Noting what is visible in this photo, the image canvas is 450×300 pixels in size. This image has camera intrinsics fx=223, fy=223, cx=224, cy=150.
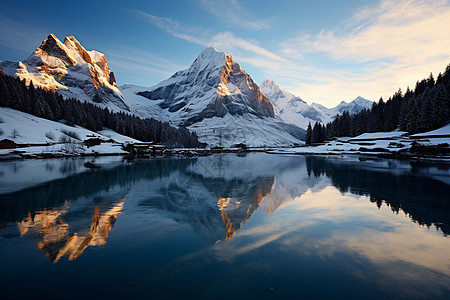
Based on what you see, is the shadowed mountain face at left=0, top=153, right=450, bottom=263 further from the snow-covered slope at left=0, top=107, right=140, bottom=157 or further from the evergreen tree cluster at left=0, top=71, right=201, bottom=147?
the evergreen tree cluster at left=0, top=71, right=201, bottom=147

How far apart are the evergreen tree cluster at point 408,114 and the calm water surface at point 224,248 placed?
74.3m

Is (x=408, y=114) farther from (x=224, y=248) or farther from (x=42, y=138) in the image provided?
(x=42, y=138)

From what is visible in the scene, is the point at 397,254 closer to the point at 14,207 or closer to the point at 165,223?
the point at 165,223

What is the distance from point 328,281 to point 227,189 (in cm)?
1316

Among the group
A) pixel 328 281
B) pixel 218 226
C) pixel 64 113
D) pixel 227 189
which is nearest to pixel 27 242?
pixel 218 226

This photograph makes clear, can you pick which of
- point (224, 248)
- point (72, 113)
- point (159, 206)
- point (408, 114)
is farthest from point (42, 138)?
point (408, 114)

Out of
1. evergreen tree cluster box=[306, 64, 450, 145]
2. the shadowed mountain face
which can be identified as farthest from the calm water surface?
evergreen tree cluster box=[306, 64, 450, 145]

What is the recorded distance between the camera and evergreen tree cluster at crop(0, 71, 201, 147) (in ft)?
289

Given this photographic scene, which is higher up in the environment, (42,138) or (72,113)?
(72,113)

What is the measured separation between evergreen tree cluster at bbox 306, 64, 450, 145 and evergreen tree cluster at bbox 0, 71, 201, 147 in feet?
310

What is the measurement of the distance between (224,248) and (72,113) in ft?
399

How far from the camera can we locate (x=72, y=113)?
104250mm

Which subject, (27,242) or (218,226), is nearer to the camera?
(27,242)

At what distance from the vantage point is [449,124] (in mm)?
65312
